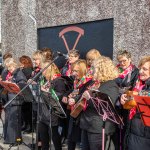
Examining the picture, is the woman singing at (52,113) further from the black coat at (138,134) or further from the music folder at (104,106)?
the black coat at (138,134)

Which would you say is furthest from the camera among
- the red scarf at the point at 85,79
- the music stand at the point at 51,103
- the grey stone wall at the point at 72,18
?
the grey stone wall at the point at 72,18

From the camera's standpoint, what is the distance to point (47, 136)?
550 centimetres

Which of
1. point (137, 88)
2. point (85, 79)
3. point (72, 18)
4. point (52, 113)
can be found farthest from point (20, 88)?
point (72, 18)

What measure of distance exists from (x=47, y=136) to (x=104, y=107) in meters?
1.80

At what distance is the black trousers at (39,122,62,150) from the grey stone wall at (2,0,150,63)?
2022 mm

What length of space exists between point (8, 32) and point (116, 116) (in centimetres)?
693

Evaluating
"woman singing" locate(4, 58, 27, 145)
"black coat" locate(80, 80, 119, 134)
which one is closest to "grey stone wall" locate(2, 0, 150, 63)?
"woman singing" locate(4, 58, 27, 145)

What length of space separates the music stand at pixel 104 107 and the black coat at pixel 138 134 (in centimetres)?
17

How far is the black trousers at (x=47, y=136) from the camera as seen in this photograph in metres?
5.36

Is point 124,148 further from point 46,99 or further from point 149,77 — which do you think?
point 46,99

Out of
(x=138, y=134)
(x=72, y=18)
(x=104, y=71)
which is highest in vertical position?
(x=72, y=18)

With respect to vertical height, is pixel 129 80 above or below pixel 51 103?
above

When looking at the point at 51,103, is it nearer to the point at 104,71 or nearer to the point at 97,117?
the point at 97,117

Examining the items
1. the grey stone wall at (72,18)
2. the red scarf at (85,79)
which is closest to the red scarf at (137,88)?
the red scarf at (85,79)
